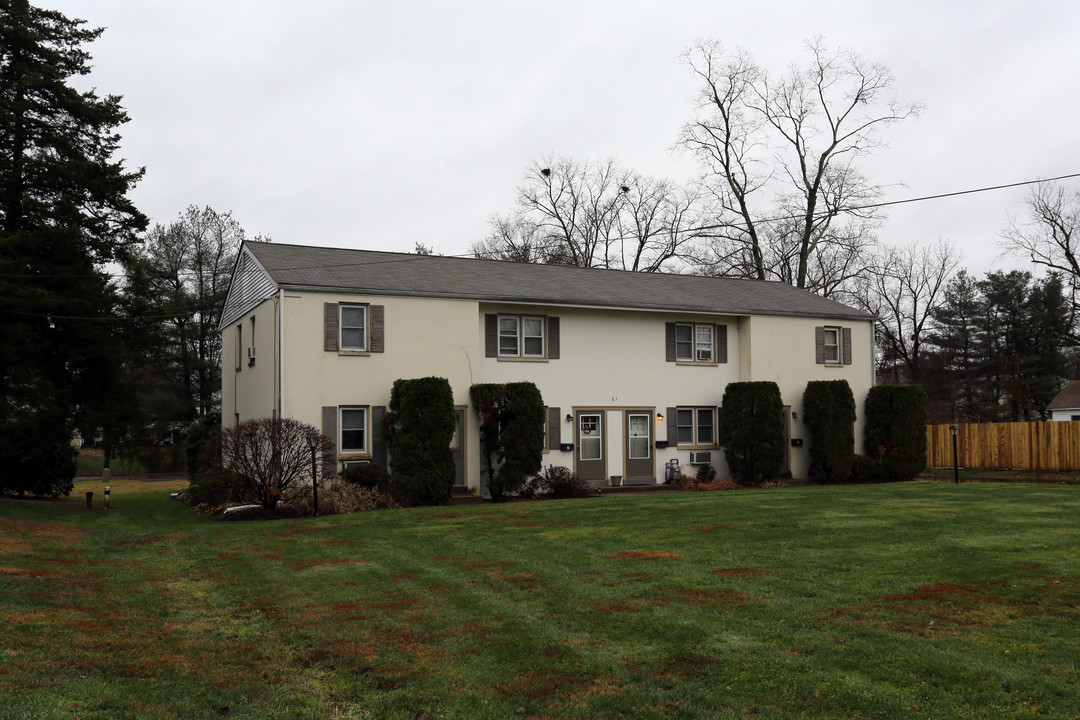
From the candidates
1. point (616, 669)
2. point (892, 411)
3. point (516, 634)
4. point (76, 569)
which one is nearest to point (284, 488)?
point (76, 569)

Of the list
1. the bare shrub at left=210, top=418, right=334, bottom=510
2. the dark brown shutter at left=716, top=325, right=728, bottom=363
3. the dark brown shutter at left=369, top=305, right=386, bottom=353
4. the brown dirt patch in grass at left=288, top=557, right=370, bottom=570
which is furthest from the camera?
the dark brown shutter at left=716, top=325, right=728, bottom=363

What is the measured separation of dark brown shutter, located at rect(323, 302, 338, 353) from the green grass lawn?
723 cm

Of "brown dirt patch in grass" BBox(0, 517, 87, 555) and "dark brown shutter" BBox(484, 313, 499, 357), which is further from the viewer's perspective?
"dark brown shutter" BBox(484, 313, 499, 357)

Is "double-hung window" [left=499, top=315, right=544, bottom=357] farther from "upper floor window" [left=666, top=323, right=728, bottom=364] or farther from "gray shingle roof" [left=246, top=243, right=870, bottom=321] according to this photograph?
"upper floor window" [left=666, top=323, right=728, bottom=364]

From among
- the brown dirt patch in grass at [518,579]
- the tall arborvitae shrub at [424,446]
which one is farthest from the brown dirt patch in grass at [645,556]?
the tall arborvitae shrub at [424,446]

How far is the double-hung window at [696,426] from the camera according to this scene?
25172 millimetres

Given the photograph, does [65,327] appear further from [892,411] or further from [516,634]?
[892,411]

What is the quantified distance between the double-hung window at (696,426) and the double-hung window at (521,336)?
4.99 m

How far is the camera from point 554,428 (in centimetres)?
2311

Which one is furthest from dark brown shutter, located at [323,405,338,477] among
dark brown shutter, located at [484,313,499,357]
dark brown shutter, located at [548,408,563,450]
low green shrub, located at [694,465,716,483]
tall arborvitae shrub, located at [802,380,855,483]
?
tall arborvitae shrub, located at [802,380,855,483]

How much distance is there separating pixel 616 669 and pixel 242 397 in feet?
67.8

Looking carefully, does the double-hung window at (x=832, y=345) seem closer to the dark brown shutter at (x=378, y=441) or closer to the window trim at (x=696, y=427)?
the window trim at (x=696, y=427)

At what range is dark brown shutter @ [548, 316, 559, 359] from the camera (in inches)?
916

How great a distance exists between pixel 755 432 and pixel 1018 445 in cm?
1137
